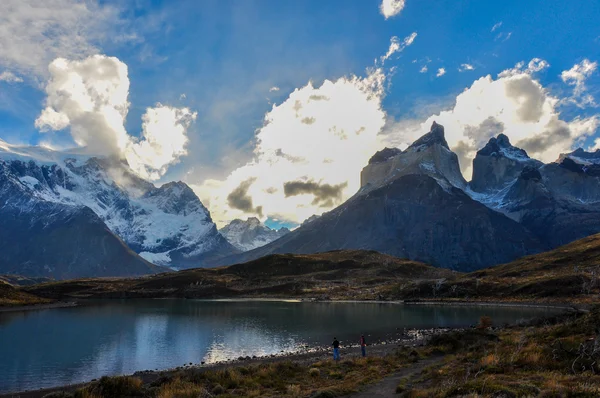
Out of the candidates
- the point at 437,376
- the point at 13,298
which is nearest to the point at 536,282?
the point at 437,376

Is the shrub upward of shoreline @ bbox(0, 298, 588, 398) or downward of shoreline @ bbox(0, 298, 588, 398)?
upward

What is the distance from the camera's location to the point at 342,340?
2485 inches

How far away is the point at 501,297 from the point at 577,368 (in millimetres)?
102736

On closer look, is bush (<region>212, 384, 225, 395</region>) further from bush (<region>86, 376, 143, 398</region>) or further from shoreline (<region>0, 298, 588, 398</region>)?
shoreline (<region>0, 298, 588, 398</region>)

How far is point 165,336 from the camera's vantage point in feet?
236

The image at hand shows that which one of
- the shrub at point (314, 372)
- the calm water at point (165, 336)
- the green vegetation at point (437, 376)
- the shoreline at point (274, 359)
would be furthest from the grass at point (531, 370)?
the calm water at point (165, 336)

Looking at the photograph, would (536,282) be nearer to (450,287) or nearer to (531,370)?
(450,287)

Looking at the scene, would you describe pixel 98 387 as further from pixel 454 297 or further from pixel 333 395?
pixel 454 297

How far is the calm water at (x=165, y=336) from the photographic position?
48.0 meters

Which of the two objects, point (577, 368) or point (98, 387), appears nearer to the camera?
point (577, 368)

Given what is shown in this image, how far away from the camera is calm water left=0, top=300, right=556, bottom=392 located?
4797cm

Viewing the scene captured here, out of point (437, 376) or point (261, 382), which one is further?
point (261, 382)

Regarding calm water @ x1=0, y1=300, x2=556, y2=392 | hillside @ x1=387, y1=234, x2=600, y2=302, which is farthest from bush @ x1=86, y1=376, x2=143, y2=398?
hillside @ x1=387, y1=234, x2=600, y2=302

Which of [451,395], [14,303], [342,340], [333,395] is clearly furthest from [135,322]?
[451,395]
